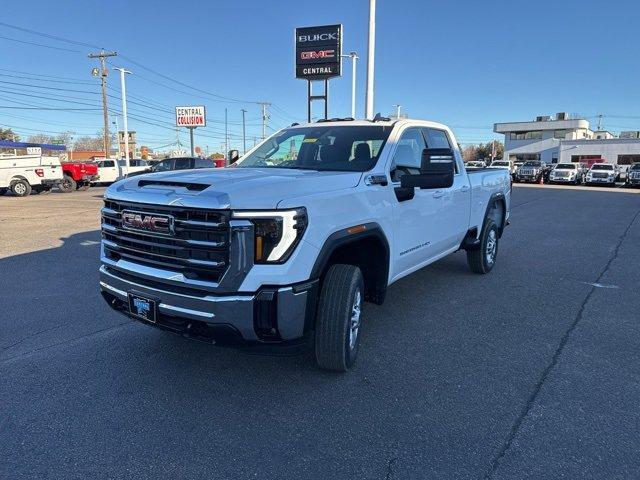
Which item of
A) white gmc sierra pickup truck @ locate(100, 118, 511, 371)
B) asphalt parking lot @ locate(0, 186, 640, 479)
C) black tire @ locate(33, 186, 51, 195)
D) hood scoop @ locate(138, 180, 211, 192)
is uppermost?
hood scoop @ locate(138, 180, 211, 192)

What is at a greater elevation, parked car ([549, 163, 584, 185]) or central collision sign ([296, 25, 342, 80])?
central collision sign ([296, 25, 342, 80])

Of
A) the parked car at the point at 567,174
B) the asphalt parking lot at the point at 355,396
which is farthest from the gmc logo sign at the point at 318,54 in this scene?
the parked car at the point at 567,174

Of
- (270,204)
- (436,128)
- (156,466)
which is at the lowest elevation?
(156,466)

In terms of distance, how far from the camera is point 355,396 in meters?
3.31

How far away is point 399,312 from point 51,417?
130 inches

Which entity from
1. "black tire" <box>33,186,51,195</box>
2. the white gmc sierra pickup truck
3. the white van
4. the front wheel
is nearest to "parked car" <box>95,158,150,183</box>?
"black tire" <box>33,186,51,195</box>

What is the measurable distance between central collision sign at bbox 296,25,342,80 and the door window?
66.6 ft

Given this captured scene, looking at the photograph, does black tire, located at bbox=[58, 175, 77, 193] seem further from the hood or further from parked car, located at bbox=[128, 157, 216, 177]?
the hood

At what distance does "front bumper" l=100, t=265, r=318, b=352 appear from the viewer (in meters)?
2.84

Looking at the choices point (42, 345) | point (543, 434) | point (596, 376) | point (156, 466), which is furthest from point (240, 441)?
point (596, 376)

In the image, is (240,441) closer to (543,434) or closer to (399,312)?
(543,434)

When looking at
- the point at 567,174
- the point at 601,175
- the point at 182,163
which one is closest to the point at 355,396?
the point at 182,163

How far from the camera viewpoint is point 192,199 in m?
2.89

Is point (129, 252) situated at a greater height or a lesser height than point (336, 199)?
lesser
